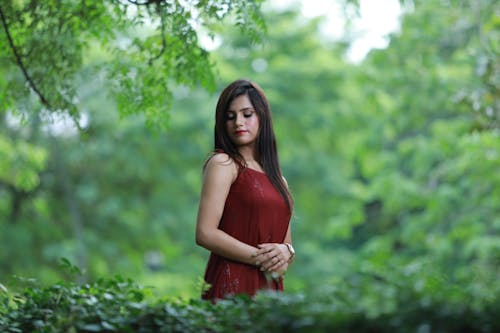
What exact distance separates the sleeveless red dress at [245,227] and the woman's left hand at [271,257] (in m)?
0.06

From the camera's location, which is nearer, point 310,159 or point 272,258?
point 272,258

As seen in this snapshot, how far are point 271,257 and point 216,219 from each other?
0.35m

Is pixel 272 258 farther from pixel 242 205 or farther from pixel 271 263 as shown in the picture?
pixel 242 205

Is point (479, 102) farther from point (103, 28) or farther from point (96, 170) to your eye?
point (96, 170)

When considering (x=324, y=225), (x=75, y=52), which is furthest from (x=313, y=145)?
(x=75, y=52)

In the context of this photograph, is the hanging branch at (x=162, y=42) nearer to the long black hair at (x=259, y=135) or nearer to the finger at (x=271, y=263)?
the long black hair at (x=259, y=135)

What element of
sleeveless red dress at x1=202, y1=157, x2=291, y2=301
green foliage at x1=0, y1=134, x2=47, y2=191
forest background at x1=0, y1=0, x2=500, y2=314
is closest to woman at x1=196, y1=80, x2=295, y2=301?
sleeveless red dress at x1=202, y1=157, x2=291, y2=301

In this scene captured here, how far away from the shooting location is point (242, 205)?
412 centimetres

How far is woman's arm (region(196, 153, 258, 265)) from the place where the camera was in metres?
3.95

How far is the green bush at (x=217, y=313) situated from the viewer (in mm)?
2150

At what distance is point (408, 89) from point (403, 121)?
3.34 ft

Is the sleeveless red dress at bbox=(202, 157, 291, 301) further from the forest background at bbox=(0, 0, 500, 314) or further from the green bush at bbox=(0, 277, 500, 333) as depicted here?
the forest background at bbox=(0, 0, 500, 314)

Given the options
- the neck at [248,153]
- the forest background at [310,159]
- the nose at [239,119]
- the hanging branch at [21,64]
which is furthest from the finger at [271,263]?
the forest background at [310,159]

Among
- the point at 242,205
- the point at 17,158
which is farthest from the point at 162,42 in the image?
the point at 17,158
